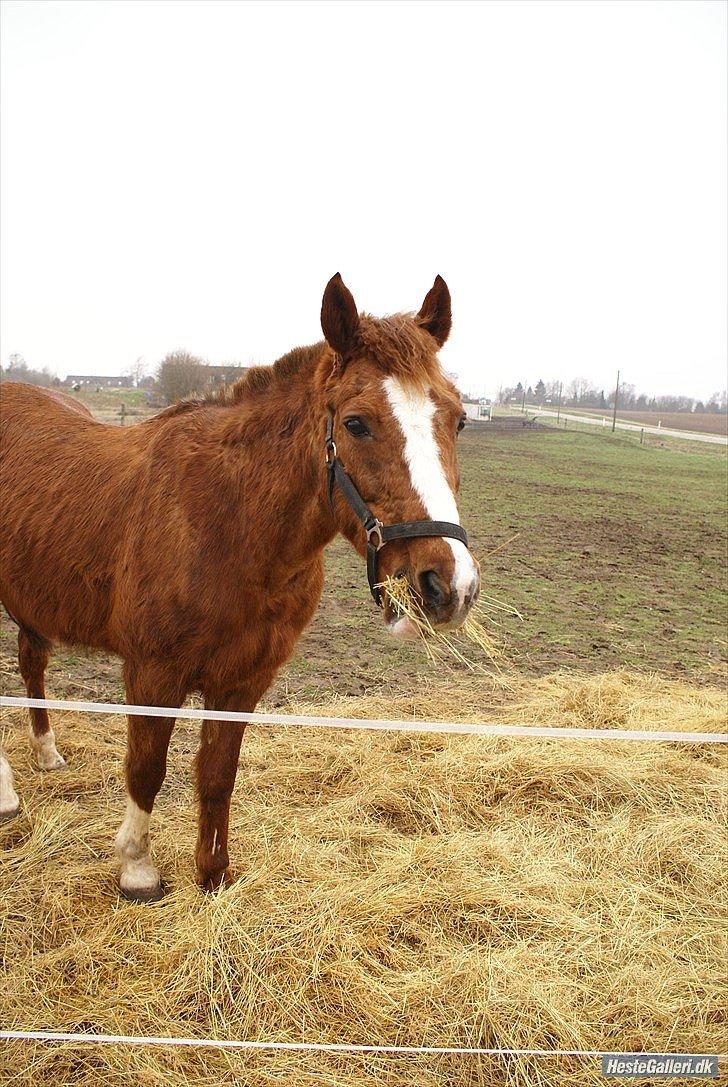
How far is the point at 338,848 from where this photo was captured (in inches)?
126

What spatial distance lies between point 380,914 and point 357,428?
2048 millimetres

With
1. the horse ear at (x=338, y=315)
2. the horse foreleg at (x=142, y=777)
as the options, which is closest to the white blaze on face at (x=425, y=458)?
the horse ear at (x=338, y=315)

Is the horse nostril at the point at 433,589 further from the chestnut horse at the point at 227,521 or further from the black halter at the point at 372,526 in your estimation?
the black halter at the point at 372,526

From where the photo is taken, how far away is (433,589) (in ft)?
6.28

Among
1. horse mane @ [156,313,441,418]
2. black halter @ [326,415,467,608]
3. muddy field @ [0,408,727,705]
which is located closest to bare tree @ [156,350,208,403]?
muddy field @ [0,408,727,705]

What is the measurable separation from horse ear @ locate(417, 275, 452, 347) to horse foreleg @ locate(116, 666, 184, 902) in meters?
1.69

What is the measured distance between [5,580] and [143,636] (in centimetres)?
105

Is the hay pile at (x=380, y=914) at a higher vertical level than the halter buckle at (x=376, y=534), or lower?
lower

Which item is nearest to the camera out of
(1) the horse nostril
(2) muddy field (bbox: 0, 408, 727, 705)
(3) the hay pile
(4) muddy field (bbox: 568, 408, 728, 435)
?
(1) the horse nostril

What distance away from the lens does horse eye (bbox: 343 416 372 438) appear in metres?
2.12

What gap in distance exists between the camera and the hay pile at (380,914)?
227 centimetres

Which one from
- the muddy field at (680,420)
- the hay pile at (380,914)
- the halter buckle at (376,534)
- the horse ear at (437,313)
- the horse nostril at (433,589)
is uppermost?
the muddy field at (680,420)

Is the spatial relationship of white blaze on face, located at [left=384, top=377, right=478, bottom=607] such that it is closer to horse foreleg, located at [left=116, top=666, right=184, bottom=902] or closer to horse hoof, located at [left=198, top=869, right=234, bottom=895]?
horse foreleg, located at [left=116, top=666, right=184, bottom=902]

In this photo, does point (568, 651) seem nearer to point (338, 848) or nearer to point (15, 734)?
point (338, 848)
